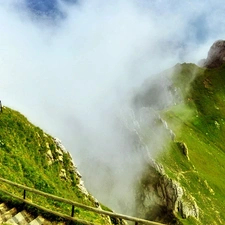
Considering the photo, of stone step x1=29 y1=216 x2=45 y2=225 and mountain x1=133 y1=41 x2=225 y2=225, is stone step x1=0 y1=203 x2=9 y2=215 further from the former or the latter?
mountain x1=133 y1=41 x2=225 y2=225

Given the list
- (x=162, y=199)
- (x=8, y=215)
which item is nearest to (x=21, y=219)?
(x=8, y=215)

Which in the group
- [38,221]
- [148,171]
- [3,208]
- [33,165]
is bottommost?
[38,221]

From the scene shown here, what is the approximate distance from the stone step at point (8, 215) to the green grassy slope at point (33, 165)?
1.66 meters

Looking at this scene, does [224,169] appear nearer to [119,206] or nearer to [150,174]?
[150,174]

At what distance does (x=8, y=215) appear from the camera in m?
22.7

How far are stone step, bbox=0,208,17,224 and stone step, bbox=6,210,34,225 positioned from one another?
0.35 meters

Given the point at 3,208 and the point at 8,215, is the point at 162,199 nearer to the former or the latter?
the point at 3,208

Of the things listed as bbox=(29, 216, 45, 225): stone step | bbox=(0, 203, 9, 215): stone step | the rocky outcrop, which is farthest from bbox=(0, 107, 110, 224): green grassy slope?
the rocky outcrop

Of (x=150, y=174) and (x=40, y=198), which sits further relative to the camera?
(x=150, y=174)

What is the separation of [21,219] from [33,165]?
13990 mm

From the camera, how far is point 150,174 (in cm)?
12588

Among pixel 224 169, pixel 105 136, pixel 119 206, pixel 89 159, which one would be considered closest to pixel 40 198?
pixel 119 206

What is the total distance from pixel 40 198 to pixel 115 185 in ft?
330

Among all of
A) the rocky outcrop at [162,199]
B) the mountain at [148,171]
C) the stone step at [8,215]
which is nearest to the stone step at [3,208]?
the stone step at [8,215]
